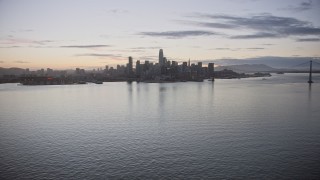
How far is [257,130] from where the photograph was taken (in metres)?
41.0

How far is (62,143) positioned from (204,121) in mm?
23779

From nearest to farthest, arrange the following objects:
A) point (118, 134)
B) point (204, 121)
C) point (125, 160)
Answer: point (125, 160) → point (118, 134) → point (204, 121)

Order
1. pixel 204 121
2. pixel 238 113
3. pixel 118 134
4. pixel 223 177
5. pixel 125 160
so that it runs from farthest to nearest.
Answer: pixel 238 113 < pixel 204 121 < pixel 118 134 < pixel 125 160 < pixel 223 177

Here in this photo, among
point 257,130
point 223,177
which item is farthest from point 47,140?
point 257,130

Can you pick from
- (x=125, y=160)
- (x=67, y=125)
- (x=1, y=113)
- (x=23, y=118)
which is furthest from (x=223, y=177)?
(x=1, y=113)

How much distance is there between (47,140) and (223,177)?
23.3 metres

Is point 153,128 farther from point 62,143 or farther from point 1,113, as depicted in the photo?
point 1,113

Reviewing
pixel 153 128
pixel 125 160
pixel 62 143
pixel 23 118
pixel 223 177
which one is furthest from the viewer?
pixel 23 118

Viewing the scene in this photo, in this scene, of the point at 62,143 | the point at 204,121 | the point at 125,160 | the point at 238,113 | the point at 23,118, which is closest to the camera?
the point at 125,160

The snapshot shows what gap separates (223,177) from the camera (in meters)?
24.3

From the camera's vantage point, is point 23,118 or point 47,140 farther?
point 23,118

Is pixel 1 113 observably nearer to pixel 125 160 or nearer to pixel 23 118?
pixel 23 118

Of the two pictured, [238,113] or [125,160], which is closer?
[125,160]

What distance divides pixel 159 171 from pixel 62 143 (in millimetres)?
15098
